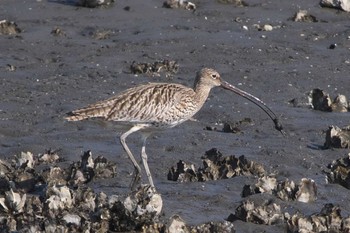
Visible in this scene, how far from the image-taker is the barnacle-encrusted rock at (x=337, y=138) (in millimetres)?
13398

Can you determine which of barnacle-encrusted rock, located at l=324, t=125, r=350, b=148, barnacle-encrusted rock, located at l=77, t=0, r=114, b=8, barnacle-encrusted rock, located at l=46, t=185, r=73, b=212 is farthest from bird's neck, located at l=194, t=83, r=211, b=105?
barnacle-encrusted rock, located at l=77, t=0, r=114, b=8

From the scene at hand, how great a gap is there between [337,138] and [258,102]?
143 cm

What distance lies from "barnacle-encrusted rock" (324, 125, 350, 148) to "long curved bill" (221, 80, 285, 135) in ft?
1.94

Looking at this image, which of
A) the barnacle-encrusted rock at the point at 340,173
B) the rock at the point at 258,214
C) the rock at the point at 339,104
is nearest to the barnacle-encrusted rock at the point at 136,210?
the rock at the point at 258,214

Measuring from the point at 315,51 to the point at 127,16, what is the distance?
291 centimetres

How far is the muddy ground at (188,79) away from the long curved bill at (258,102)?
13 centimetres

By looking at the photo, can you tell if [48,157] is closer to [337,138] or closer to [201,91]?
[201,91]

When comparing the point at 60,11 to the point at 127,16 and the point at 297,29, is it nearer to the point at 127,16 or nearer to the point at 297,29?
the point at 127,16

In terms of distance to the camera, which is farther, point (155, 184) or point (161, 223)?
point (155, 184)

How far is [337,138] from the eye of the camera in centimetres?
1341

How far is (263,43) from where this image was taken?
17656mm

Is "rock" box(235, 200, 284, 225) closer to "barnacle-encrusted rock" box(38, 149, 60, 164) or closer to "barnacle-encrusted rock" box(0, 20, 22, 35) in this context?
"barnacle-encrusted rock" box(38, 149, 60, 164)

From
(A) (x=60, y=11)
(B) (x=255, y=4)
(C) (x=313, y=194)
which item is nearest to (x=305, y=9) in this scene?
(B) (x=255, y=4)

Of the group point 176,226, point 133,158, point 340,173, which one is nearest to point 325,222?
point 176,226
